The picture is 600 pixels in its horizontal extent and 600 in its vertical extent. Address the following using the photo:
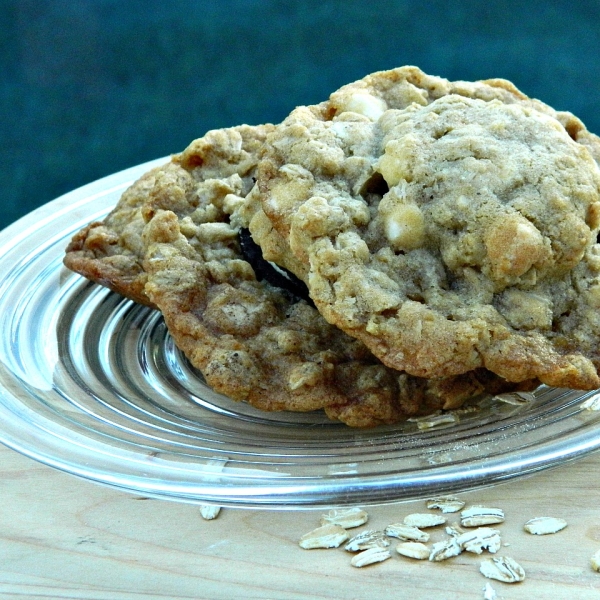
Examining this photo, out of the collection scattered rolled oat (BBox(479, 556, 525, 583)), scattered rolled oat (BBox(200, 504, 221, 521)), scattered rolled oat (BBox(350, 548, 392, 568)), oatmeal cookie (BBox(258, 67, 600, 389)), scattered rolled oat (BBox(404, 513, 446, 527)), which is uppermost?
oatmeal cookie (BBox(258, 67, 600, 389))

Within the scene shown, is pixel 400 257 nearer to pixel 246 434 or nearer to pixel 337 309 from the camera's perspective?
pixel 337 309

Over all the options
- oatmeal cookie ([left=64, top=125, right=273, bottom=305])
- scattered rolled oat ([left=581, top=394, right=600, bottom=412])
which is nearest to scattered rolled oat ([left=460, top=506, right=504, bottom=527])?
scattered rolled oat ([left=581, top=394, right=600, bottom=412])

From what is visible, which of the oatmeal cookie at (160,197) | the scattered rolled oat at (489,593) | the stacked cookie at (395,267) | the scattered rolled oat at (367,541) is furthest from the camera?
the oatmeal cookie at (160,197)

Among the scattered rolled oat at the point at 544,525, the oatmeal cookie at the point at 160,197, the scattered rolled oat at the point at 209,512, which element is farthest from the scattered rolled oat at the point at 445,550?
the oatmeal cookie at the point at 160,197

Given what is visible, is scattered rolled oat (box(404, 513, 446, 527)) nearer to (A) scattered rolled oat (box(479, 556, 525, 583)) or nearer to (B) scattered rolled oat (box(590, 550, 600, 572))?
(A) scattered rolled oat (box(479, 556, 525, 583))

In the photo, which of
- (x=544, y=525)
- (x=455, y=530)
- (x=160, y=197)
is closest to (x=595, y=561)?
(x=544, y=525)

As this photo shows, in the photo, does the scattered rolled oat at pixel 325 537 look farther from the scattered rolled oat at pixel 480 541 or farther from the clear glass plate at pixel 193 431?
the scattered rolled oat at pixel 480 541
